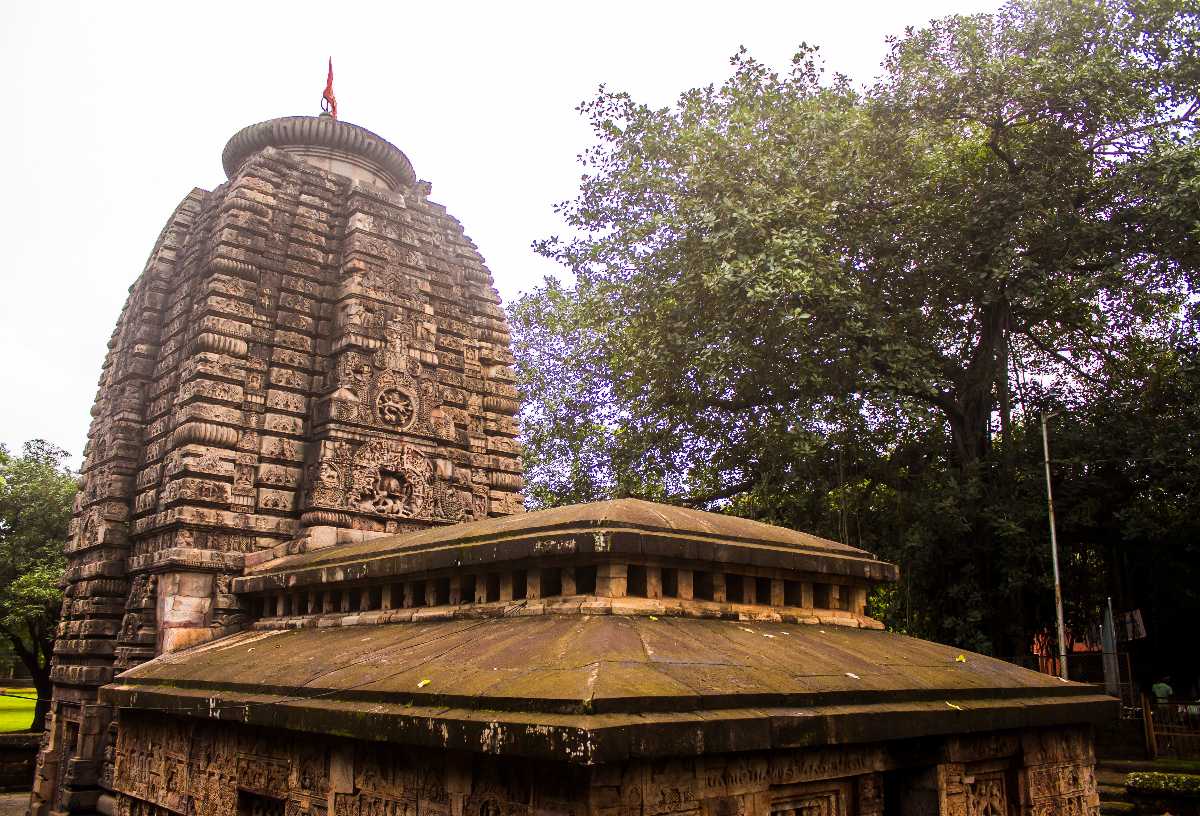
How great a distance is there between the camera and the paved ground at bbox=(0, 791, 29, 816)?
1373 centimetres

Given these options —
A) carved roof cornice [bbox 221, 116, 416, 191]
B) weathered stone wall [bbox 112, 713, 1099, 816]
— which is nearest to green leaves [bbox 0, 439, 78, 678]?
carved roof cornice [bbox 221, 116, 416, 191]

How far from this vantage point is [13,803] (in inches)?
580

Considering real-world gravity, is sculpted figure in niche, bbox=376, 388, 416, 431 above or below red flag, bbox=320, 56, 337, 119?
below

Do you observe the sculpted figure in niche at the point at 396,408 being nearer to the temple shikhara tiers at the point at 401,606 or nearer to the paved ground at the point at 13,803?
the temple shikhara tiers at the point at 401,606

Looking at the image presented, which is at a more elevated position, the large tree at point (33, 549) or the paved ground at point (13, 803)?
the large tree at point (33, 549)

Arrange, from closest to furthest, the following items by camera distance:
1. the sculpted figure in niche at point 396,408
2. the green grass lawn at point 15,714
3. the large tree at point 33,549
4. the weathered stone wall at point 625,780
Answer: the weathered stone wall at point 625,780
the sculpted figure in niche at point 396,408
the large tree at point 33,549
the green grass lawn at point 15,714

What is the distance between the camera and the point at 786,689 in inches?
185

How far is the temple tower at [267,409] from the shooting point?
31.7 ft

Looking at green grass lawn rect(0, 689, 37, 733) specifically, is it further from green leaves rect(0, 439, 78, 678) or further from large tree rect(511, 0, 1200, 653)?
large tree rect(511, 0, 1200, 653)

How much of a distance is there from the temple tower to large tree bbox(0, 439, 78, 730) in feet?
36.1

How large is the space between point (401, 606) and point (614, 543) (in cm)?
266

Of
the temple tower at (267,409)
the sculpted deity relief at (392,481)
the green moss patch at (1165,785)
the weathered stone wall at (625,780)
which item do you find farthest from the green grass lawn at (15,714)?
the green moss patch at (1165,785)

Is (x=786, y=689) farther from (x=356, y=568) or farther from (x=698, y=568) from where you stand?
(x=356, y=568)

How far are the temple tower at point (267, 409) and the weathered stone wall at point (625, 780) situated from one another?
2.52 m
